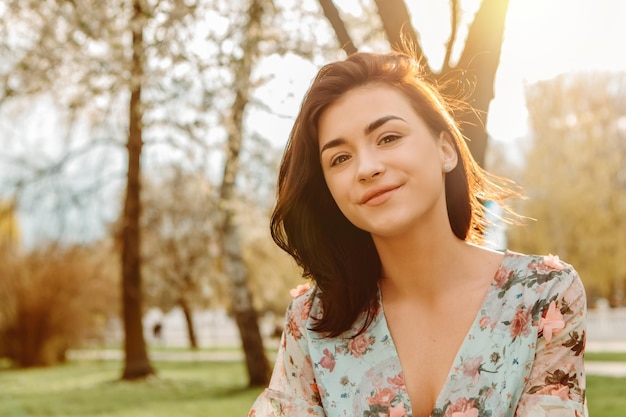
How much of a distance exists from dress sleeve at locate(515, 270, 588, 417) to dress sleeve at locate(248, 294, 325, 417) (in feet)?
1.92

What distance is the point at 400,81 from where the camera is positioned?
2.31 metres

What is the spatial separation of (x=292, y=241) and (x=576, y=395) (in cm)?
94

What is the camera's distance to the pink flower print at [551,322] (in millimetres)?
2080

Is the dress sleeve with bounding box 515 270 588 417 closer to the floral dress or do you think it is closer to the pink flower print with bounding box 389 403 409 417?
the floral dress

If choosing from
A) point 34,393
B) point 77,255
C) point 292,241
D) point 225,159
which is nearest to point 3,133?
point 225,159

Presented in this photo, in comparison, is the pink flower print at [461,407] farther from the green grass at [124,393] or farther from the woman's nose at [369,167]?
the green grass at [124,393]

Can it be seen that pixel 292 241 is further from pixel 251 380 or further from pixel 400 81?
pixel 251 380

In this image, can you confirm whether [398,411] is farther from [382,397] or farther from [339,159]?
[339,159]

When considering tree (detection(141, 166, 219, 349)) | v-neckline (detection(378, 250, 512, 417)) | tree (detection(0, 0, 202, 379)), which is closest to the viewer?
v-neckline (detection(378, 250, 512, 417))

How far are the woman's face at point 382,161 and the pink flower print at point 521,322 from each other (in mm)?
316

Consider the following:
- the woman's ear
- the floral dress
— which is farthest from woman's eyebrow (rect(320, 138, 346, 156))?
the floral dress

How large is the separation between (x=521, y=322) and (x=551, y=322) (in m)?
0.09

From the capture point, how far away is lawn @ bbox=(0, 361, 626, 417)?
35.8ft

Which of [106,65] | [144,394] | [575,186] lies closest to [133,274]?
[144,394]
